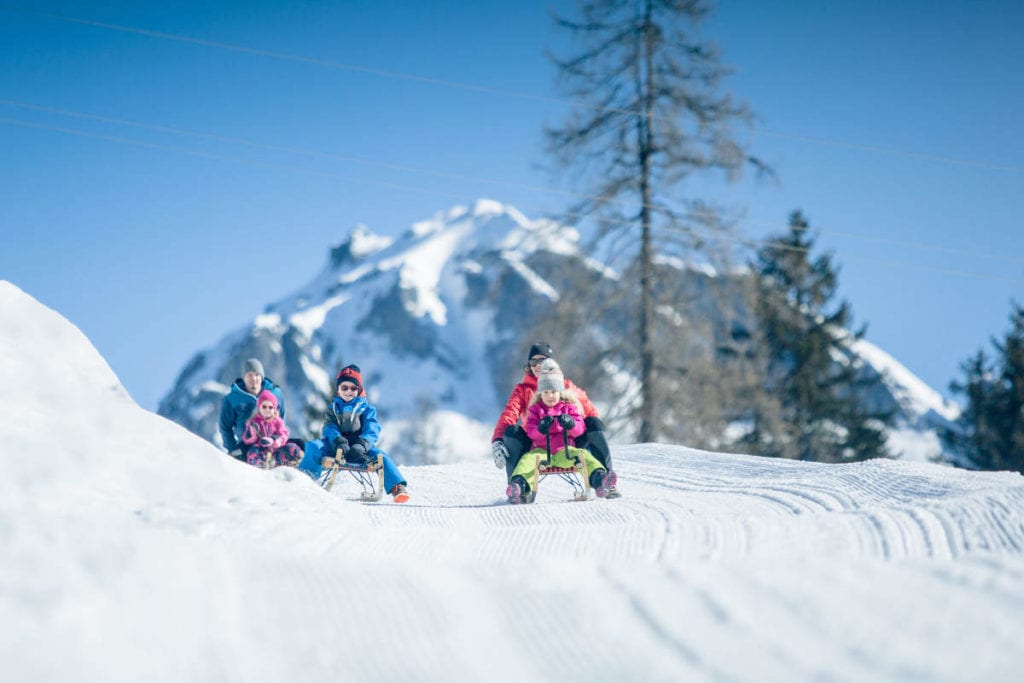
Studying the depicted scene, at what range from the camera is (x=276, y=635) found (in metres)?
2.46

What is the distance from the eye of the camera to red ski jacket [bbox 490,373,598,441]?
5.81 m

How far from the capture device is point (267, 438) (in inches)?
280

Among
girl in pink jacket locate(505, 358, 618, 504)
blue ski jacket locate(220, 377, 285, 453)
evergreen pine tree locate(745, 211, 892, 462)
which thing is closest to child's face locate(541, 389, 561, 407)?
girl in pink jacket locate(505, 358, 618, 504)

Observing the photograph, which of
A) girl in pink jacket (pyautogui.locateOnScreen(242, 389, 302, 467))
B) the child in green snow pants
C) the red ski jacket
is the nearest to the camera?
the child in green snow pants

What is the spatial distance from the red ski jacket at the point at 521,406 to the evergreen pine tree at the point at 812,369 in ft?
39.3

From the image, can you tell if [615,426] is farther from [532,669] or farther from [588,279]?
[532,669]

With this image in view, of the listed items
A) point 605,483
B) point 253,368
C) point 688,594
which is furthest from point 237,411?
point 688,594

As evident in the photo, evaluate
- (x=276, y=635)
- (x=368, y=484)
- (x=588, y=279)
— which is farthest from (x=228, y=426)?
(x=588, y=279)

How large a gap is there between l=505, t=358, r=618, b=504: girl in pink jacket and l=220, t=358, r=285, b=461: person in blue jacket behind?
291 cm

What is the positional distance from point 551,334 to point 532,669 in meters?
10.9

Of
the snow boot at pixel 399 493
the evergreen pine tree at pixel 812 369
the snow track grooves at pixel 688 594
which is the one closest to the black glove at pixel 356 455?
the snow boot at pixel 399 493

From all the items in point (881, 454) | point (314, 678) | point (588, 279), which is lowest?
point (881, 454)

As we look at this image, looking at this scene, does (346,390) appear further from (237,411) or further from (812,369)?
(812,369)

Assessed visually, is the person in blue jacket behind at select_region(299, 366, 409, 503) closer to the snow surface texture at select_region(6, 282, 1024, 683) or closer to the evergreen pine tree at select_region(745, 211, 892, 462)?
the snow surface texture at select_region(6, 282, 1024, 683)
